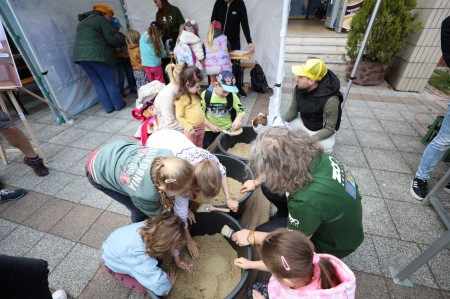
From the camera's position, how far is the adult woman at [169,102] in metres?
2.16

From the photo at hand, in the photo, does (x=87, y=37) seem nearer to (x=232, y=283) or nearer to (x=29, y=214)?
(x=29, y=214)

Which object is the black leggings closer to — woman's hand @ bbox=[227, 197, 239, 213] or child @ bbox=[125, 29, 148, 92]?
woman's hand @ bbox=[227, 197, 239, 213]

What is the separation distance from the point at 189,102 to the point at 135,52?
285 centimetres

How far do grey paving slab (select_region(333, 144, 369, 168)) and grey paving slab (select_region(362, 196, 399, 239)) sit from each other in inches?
22.7

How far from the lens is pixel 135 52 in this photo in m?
4.30

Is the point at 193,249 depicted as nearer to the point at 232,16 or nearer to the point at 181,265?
the point at 181,265

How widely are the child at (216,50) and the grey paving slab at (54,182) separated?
2617mm

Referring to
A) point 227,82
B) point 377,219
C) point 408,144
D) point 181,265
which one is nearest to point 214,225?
point 181,265

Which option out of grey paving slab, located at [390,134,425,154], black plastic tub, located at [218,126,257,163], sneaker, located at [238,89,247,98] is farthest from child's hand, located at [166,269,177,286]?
sneaker, located at [238,89,247,98]

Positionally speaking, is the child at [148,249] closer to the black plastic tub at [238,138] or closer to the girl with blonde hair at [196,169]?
the girl with blonde hair at [196,169]

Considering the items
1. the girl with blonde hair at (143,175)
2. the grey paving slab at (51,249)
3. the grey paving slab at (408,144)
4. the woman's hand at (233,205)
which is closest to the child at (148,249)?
the girl with blonde hair at (143,175)

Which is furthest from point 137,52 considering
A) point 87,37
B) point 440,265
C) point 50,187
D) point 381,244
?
point 440,265

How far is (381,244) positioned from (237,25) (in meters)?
3.87

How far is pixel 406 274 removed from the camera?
1.51 m
